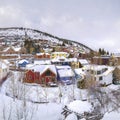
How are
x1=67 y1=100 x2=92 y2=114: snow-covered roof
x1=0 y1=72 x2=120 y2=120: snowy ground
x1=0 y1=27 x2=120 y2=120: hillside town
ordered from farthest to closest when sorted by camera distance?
x1=0 y1=27 x2=120 y2=120: hillside town, x1=0 y1=72 x2=120 y2=120: snowy ground, x1=67 y1=100 x2=92 y2=114: snow-covered roof

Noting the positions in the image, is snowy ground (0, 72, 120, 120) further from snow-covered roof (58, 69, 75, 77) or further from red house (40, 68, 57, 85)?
snow-covered roof (58, 69, 75, 77)

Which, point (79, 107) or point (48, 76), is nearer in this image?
point (79, 107)

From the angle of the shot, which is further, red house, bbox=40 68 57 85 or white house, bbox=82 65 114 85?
red house, bbox=40 68 57 85

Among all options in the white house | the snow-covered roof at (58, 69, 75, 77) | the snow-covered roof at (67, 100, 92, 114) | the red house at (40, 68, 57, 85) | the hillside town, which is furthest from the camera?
the snow-covered roof at (58, 69, 75, 77)

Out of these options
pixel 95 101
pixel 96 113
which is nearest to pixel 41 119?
pixel 96 113

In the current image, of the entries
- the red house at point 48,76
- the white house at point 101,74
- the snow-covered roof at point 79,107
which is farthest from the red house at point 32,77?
the snow-covered roof at point 79,107

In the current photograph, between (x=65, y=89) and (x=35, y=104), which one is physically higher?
(x=65, y=89)

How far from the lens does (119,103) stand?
13.2 meters

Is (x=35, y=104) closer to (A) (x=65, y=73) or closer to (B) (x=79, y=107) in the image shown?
(B) (x=79, y=107)

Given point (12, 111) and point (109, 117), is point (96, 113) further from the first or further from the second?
point (12, 111)

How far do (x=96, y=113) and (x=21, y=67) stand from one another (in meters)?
17.1

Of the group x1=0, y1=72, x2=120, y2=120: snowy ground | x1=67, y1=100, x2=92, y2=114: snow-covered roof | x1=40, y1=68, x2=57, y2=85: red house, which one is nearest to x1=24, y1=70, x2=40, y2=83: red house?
x1=40, y1=68, x2=57, y2=85: red house

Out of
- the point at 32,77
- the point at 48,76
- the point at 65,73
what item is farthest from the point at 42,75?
the point at 65,73

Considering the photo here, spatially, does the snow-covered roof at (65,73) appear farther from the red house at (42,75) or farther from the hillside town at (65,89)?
the red house at (42,75)
